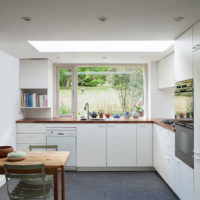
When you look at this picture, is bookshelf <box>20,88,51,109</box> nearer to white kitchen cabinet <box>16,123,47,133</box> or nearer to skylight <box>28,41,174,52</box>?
white kitchen cabinet <box>16,123,47,133</box>

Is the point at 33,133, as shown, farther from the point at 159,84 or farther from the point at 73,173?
the point at 159,84

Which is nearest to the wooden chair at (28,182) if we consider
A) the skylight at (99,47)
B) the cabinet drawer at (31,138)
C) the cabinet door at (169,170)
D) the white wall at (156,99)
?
the cabinet door at (169,170)

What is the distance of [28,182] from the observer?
257 centimetres

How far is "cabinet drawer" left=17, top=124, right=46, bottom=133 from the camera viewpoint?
4.46m

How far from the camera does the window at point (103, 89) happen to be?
17.3 feet

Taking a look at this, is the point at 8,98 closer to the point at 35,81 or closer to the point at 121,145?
the point at 35,81

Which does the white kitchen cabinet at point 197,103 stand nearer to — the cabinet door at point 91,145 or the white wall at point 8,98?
the cabinet door at point 91,145

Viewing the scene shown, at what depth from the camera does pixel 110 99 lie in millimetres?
5328

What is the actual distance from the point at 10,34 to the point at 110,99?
287cm

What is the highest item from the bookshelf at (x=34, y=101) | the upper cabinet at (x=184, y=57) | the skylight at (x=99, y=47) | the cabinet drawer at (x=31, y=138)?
the skylight at (x=99, y=47)

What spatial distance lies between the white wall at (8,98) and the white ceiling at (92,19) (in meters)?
0.54

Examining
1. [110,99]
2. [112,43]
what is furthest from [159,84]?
[112,43]

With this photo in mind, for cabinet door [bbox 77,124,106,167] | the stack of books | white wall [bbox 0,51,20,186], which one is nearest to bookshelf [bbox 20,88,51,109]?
the stack of books

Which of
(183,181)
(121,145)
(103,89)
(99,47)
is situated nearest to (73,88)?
(103,89)
